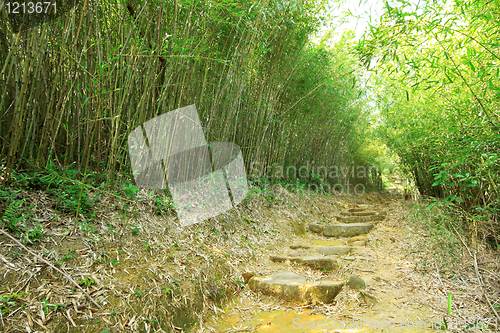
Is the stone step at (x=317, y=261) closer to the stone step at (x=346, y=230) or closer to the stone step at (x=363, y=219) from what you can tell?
the stone step at (x=346, y=230)

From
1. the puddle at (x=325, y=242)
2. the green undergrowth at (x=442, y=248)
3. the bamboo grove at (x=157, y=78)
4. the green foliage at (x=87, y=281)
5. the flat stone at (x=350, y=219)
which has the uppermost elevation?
the bamboo grove at (x=157, y=78)

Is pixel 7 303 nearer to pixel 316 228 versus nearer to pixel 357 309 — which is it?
pixel 357 309

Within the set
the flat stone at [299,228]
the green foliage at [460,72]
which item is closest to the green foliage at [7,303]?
the green foliage at [460,72]

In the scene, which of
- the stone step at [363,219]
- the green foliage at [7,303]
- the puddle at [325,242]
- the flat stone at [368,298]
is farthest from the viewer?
the stone step at [363,219]

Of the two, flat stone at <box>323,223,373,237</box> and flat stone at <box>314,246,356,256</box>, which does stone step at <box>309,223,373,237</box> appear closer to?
flat stone at <box>323,223,373,237</box>

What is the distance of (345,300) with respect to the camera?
1683 mm

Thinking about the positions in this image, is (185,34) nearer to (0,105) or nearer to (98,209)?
(0,105)

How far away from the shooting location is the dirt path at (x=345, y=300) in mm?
1462

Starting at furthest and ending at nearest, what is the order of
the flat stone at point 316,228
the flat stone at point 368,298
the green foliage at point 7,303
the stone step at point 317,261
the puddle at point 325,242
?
1. the flat stone at point 316,228
2. the puddle at point 325,242
3. the stone step at point 317,261
4. the flat stone at point 368,298
5. the green foliage at point 7,303

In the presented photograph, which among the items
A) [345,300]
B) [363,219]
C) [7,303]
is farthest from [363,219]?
[7,303]

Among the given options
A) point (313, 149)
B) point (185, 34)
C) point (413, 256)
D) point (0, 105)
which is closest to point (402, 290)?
point (413, 256)

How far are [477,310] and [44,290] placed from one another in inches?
84.7

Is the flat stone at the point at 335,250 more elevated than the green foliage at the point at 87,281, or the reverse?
the green foliage at the point at 87,281

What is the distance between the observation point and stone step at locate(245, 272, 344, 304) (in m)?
1.70
